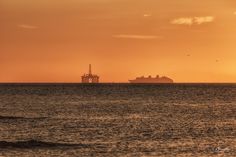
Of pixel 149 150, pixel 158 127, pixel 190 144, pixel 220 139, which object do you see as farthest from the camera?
pixel 158 127

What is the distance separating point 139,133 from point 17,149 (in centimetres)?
2141

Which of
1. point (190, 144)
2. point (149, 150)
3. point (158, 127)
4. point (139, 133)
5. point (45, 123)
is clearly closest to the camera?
point (149, 150)

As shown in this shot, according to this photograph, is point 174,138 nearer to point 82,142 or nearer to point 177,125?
point 82,142

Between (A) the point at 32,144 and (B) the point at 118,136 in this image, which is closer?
(A) the point at 32,144

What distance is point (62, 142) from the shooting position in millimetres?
74312

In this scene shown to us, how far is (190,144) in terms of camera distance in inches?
2879

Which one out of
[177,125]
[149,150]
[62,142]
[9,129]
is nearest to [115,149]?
[149,150]

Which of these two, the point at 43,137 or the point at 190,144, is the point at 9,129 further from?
the point at 190,144

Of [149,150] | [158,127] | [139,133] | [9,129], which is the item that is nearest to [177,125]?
[158,127]

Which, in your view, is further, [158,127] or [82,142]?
[158,127]

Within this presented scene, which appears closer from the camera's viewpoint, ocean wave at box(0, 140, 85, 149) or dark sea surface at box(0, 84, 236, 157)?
dark sea surface at box(0, 84, 236, 157)

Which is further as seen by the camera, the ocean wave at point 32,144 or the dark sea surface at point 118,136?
the ocean wave at point 32,144

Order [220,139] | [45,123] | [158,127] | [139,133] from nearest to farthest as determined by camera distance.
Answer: [220,139], [139,133], [158,127], [45,123]

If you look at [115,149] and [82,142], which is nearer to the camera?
[115,149]
